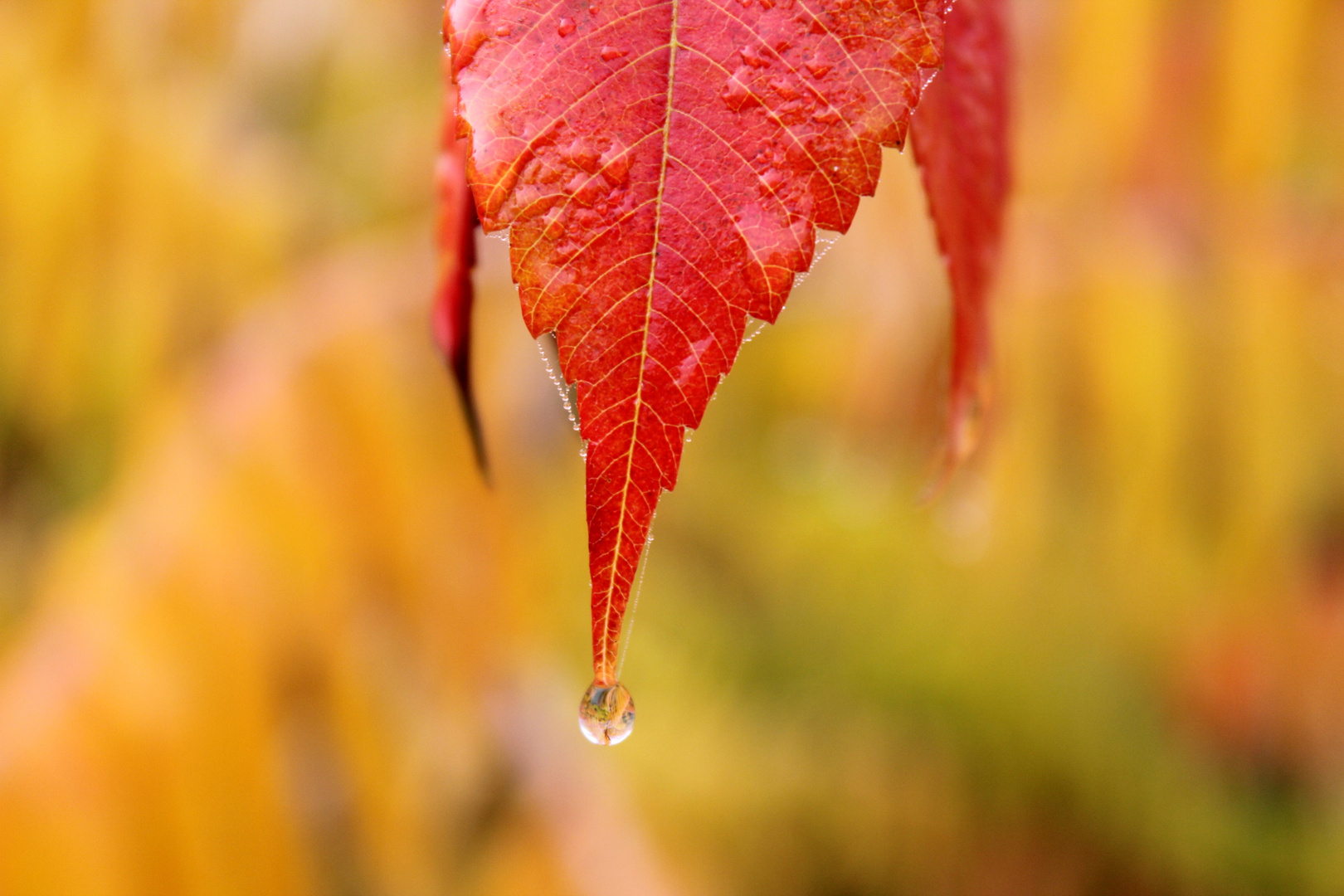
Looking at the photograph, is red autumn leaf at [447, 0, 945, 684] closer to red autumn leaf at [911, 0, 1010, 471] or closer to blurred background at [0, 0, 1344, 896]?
red autumn leaf at [911, 0, 1010, 471]

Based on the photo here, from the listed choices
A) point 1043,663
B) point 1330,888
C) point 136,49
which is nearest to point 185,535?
point 136,49

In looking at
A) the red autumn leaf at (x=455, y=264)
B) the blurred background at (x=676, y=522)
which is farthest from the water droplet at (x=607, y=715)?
the blurred background at (x=676, y=522)

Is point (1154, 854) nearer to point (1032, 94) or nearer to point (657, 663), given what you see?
point (657, 663)

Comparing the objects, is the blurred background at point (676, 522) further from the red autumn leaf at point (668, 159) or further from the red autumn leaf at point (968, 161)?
the red autumn leaf at point (668, 159)

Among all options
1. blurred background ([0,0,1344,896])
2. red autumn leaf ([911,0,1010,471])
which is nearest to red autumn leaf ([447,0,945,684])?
red autumn leaf ([911,0,1010,471])

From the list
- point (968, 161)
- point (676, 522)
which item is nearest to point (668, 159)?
point (968, 161)
